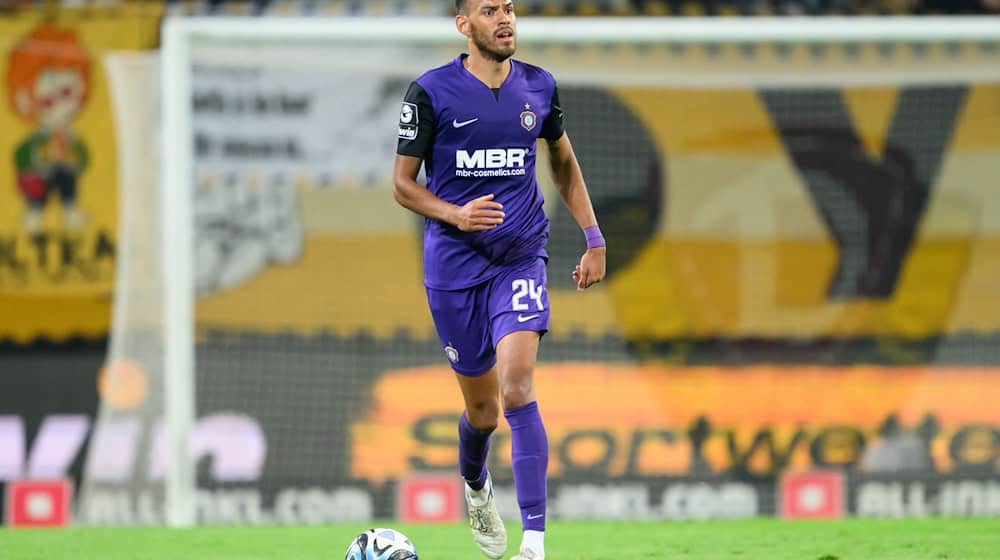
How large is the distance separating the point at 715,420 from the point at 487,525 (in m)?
4.99

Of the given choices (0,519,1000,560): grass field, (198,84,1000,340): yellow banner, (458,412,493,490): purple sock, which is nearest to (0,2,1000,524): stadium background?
(198,84,1000,340): yellow banner

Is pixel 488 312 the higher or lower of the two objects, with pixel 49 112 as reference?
lower

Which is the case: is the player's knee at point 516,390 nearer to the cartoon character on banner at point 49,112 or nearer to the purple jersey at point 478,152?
the purple jersey at point 478,152

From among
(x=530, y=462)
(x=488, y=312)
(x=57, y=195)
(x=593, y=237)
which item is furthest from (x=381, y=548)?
(x=57, y=195)

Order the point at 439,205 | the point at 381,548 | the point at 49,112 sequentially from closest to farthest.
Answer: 1. the point at 381,548
2. the point at 439,205
3. the point at 49,112

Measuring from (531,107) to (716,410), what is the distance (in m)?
5.55

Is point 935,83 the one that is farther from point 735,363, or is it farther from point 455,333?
point 455,333

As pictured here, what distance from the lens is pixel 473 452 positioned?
6.31m

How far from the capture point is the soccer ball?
5.59 metres

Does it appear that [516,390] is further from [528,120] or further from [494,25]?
[494,25]

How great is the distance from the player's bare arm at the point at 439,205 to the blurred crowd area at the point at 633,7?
620 cm

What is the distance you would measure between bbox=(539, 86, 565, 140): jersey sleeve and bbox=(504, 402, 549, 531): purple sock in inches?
40.4

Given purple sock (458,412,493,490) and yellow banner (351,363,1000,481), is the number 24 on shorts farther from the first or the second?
yellow banner (351,363,1000,481)

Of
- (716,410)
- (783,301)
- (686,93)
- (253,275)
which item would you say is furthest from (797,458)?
(253,275)
